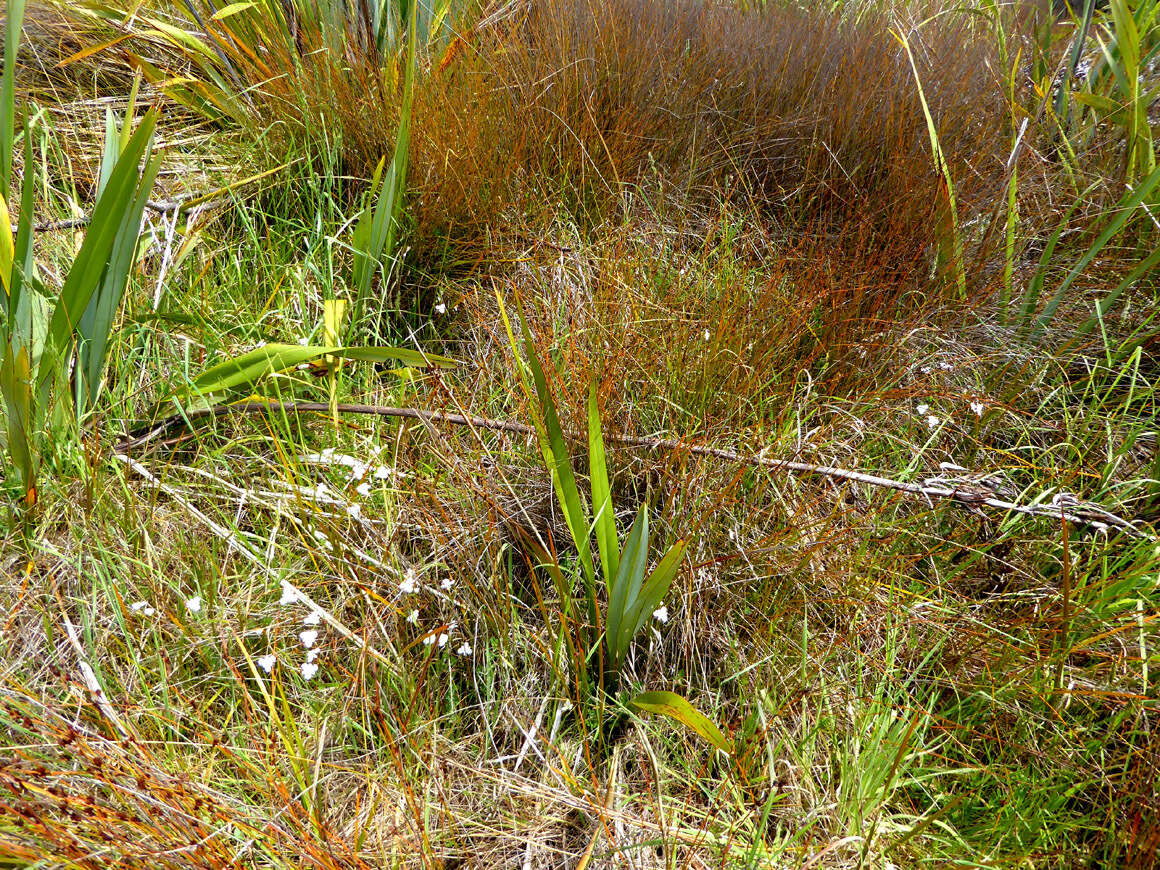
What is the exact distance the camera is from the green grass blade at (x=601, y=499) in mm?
1066

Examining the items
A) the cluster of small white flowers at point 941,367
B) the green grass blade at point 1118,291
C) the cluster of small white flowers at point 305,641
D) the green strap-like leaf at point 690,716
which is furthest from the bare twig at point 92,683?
the green grass blade at point 1118,291

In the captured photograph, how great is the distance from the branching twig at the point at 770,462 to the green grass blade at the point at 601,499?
0.98ft

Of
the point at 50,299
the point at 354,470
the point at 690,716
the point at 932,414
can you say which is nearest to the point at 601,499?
the point at 690,716

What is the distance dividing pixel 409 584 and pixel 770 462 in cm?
70

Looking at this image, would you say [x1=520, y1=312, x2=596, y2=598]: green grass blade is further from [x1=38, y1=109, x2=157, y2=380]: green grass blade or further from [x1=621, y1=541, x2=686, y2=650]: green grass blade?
[x1=38, y1=109, x2=157, y2=380]: green grass blade

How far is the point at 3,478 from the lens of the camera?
1.27 m

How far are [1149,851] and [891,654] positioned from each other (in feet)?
1.28

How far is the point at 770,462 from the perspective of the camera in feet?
4.52

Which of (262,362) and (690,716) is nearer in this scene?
(690,716)

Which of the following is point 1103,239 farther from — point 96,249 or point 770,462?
point 96,249

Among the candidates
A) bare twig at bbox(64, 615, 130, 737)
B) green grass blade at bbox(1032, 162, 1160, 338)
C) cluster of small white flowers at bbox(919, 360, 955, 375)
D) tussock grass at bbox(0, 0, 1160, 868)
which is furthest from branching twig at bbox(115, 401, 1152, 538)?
green grass blade at bbox(1032, 162, 1160, 338)

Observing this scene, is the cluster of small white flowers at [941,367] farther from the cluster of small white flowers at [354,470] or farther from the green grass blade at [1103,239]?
the cluster of small white flowers at [354,470]

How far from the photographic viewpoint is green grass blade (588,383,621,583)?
1.07 metres

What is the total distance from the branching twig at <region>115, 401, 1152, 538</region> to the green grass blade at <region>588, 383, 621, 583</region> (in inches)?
11.7
